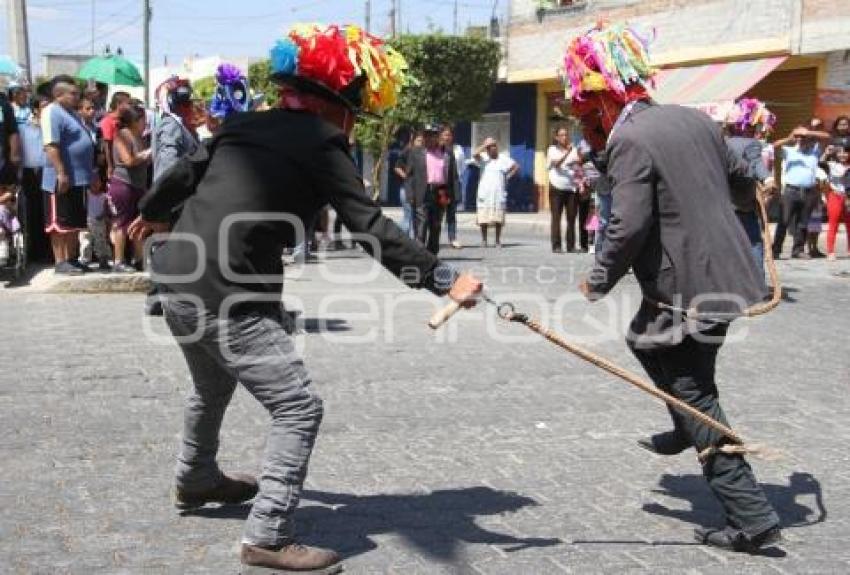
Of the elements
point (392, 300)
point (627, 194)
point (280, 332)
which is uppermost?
point (627, 194)

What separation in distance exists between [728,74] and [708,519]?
1960cm

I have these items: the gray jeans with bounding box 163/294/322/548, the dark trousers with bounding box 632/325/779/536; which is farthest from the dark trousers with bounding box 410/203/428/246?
the gray jeans with bounding box 163/294/322/548

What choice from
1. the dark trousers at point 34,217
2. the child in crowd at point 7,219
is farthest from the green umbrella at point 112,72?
the child in crowd at point 7,219

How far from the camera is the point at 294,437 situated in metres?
3.70

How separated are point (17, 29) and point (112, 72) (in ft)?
→ 13.9

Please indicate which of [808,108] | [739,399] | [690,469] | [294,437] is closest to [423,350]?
[739,399]

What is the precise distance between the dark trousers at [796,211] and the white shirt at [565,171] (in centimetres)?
297

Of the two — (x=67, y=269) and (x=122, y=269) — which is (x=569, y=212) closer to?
(x=122, y=269)

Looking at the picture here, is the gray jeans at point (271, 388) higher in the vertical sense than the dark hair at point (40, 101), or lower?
lower

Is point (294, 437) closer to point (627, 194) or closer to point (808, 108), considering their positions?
point (627, 194)

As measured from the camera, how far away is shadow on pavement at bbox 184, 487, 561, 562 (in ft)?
13.3

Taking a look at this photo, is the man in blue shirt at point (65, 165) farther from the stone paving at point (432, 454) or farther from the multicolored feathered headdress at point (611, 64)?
the multicolored feathered headdress at point (611, 64)

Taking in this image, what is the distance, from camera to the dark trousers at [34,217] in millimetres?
11414

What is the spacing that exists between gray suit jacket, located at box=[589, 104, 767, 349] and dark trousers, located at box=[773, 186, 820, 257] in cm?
1218
